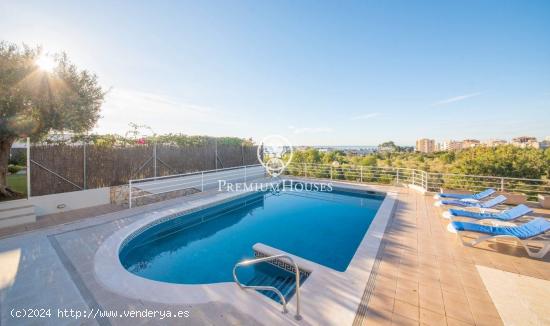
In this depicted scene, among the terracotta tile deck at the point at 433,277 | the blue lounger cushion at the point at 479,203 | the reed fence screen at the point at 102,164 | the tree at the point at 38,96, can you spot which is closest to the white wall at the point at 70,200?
the reed fence screen at the point at 102,164

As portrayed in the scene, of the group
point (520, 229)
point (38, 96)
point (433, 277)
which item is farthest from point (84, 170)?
point (520, 229)

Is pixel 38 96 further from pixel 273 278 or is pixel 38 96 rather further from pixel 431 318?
pixel 431 318

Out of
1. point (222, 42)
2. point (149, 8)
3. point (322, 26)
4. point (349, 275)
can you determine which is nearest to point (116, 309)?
point (349, 275)

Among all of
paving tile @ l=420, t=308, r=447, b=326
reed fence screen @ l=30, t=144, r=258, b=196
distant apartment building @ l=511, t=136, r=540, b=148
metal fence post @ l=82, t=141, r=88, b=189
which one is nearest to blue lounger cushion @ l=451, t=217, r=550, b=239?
paving tile @ l=420, t=308, r=447, b=326

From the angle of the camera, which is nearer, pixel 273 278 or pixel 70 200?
pixel 273 278

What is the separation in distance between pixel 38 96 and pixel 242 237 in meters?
6.50

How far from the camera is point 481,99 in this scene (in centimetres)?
1224

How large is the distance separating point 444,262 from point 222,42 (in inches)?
407

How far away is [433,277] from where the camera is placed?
10.7 feet

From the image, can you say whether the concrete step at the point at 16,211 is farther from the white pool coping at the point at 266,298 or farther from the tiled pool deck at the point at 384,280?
the white pool coping at the point at 266,298

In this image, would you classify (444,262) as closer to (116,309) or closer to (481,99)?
(116,309)

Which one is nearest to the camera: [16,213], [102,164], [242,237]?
[16,213]

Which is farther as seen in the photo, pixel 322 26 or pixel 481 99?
pixel 481 99

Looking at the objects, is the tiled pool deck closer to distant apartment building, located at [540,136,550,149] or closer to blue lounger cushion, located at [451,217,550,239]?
blue lounger cushion, located at [451,217,550,239]
